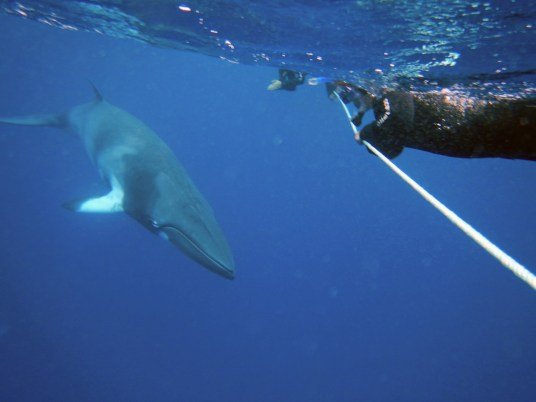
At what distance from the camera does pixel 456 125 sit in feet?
9.12

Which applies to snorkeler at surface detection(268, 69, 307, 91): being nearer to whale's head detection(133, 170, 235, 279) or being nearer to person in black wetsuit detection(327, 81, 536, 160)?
whale's head detection(133, 170, 235, 279)

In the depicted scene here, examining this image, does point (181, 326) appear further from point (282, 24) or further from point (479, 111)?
point (479, 111)

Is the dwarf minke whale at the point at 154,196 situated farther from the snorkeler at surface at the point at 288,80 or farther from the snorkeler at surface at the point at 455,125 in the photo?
the snorkeler at surface at the point at 455,125

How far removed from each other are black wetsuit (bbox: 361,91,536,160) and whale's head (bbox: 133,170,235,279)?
4803 mm

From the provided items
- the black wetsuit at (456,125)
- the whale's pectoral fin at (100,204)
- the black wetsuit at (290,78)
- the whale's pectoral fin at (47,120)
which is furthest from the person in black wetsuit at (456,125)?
the whale's pectoral fin at (47,120)

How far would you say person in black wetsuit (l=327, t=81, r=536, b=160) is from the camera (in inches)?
104

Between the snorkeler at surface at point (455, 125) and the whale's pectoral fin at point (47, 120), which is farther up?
the snorkeler at surface at point (455, 125)

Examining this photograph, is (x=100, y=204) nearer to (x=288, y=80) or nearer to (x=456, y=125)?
(x=288, y=80)

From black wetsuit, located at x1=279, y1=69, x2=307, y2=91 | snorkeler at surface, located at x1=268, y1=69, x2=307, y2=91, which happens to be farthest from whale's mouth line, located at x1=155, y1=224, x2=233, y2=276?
black wetsuit, located at x1=279, y1=69, x2=307, y2=91

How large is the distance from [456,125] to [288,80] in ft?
28.5

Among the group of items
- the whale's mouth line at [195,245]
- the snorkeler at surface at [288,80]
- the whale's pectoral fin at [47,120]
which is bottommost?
the whale's pectoral fin at [47,120]

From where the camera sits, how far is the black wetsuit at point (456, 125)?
265 cm

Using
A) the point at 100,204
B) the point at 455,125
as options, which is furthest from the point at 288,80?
the point at 455,125

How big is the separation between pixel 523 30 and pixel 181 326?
25406 millimetres
